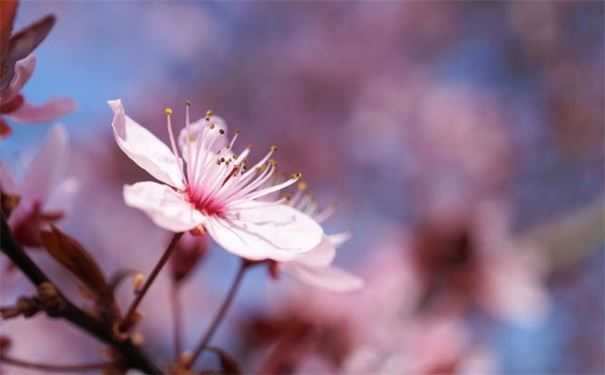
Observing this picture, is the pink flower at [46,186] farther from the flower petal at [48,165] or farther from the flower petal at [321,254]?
the flower petal at [321,254]

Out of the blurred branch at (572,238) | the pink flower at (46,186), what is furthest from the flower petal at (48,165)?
the blurred branch at (572,238)

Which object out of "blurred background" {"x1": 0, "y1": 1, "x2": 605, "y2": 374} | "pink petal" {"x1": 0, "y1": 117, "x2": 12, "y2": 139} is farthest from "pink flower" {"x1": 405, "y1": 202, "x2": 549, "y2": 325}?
"pink petal" {"x1": 0, "y1": 117, "x2": 12, "y2": 139}

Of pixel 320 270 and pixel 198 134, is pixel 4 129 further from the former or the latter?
pixel 320 270

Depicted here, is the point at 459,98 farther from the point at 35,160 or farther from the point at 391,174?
the point at 35,160

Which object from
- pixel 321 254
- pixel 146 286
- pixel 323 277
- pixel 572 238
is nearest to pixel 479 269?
pixel 572 238

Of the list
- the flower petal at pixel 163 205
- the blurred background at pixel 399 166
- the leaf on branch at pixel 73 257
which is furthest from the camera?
the blurred background at pixel 399 166

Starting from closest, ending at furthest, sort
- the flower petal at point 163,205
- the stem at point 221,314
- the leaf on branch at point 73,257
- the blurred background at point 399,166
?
the flower petal at point 163,205, the leaf on branch at point 73,257, the stem at point 221,314, the blurred background at point 399,166

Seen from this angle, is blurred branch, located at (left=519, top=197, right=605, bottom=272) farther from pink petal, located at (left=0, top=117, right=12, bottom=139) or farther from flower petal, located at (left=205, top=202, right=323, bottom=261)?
pink petal, located at (left=0, top=117, right=12, bottom=139)
